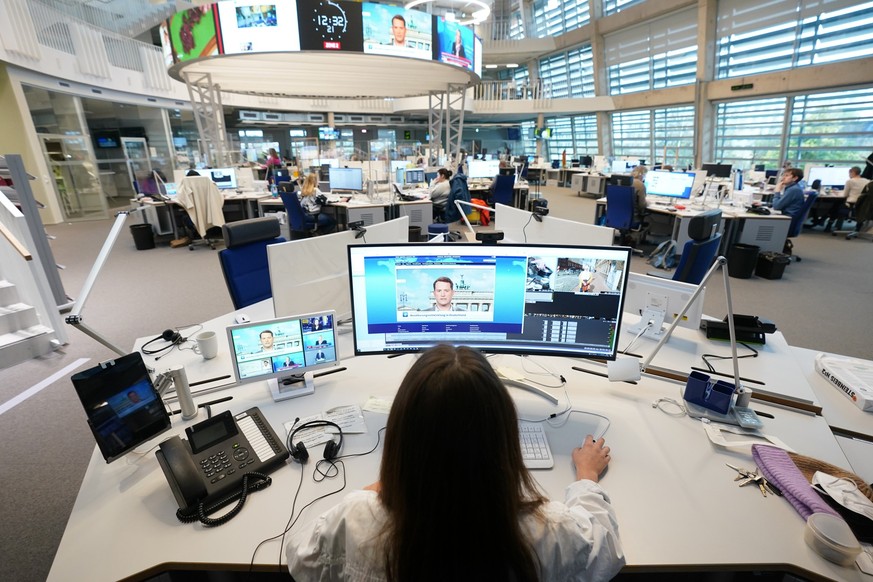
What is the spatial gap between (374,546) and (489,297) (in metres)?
0.94

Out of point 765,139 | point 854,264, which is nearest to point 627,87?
point 765,139

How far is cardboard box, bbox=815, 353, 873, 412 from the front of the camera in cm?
161

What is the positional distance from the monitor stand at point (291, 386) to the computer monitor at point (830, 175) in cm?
1062

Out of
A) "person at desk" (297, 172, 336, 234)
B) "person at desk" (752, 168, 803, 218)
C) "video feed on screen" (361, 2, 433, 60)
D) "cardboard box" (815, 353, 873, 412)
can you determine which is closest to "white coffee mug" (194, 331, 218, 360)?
"cardboard box" (815, 353, 873, 412)

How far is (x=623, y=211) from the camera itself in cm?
604

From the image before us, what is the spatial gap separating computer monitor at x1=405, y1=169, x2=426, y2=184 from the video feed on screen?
257cm

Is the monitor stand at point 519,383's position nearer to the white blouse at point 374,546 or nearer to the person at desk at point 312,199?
the white blouse at point 374,546

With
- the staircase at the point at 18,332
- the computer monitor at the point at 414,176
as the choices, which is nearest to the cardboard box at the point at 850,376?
the staircase at the point at 18,332

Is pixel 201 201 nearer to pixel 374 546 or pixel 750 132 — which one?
pixel 374 546

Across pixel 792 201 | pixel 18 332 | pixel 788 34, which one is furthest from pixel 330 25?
pixel 788 34

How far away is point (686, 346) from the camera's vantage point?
2.03 metres

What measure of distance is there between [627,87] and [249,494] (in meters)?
16.8

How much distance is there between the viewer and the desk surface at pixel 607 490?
0.99m

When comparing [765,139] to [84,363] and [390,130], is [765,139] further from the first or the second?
[390,130]
